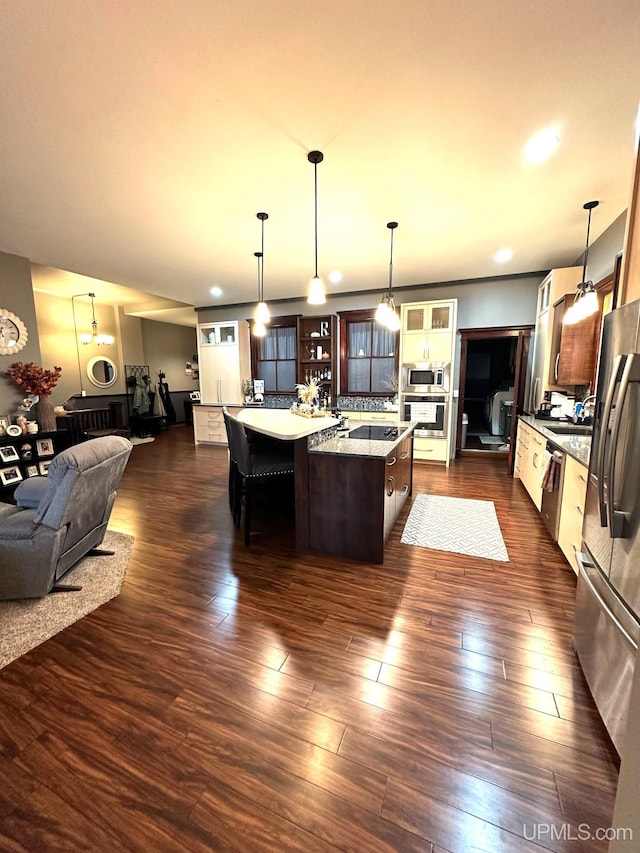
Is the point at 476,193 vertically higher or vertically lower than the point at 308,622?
higher

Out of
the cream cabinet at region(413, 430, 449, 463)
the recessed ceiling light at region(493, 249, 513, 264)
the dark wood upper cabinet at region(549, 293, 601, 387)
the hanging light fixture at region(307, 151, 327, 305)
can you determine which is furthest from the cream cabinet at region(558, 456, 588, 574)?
the recessed ceiling light at region(493, 249, 513, 264)

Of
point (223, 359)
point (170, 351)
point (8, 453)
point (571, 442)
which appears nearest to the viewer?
point (571, 442)

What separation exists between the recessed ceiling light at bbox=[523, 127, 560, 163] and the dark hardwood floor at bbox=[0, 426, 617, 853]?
2.90 metres

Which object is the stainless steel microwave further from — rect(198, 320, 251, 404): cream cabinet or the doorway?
rect(198, 320, 251, 404): cream cabinet

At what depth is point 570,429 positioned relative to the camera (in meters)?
3.30

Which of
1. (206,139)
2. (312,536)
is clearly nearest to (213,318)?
(206,139)

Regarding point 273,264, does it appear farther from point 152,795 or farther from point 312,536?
point 152,795

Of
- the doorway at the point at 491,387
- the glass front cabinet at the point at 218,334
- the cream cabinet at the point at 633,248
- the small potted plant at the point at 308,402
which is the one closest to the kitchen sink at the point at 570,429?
A: the doorway at the point at 491,387

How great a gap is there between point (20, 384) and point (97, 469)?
3.18 meters

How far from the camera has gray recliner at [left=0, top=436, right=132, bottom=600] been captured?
2016mm

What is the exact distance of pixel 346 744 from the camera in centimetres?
130

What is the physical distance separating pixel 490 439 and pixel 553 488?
180 inches

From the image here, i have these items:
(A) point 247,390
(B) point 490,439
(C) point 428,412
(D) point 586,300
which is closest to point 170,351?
(A) point 247,390

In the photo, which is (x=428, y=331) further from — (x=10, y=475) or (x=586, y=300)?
(x=10, y=475)
